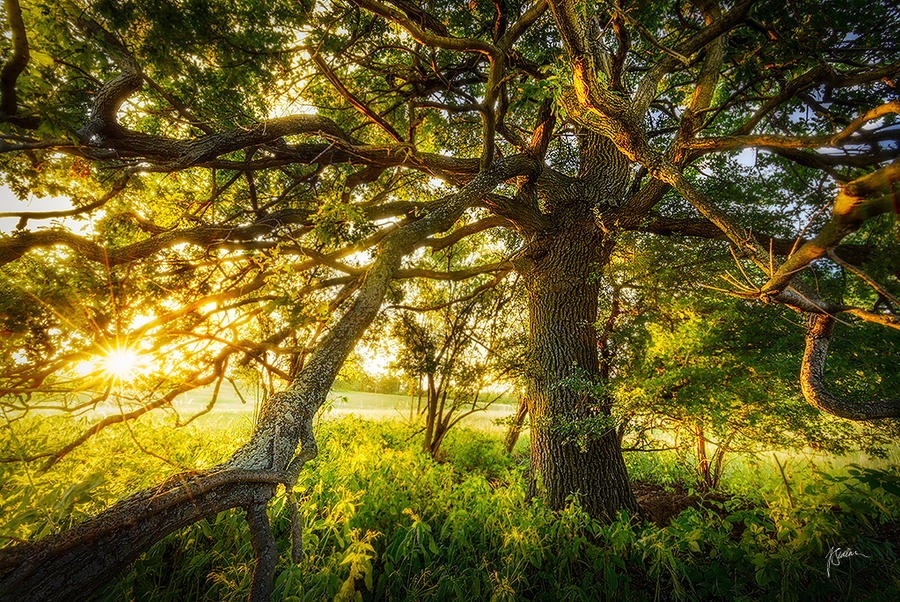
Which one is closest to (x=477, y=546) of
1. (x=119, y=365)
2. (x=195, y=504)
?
(x=195, y=504)

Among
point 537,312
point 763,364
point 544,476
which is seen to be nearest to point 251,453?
point 544,476

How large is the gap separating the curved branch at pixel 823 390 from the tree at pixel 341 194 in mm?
24

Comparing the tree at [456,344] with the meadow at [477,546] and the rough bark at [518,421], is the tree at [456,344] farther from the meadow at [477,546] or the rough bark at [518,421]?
the meadow at [477,546]

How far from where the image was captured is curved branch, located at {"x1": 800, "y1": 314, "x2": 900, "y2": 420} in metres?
2.51

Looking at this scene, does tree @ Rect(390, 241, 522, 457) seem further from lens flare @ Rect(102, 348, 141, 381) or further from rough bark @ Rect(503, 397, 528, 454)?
lens flare @ Rect(102, 348, 141, 381)

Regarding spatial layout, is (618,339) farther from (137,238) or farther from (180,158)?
(137,238)

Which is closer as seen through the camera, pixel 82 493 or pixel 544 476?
pixel 82 493

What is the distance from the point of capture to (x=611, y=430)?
4129mm

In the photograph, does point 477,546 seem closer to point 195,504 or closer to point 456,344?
point 195,504

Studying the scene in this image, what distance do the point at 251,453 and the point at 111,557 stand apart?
518mm

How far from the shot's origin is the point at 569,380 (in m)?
4.02
